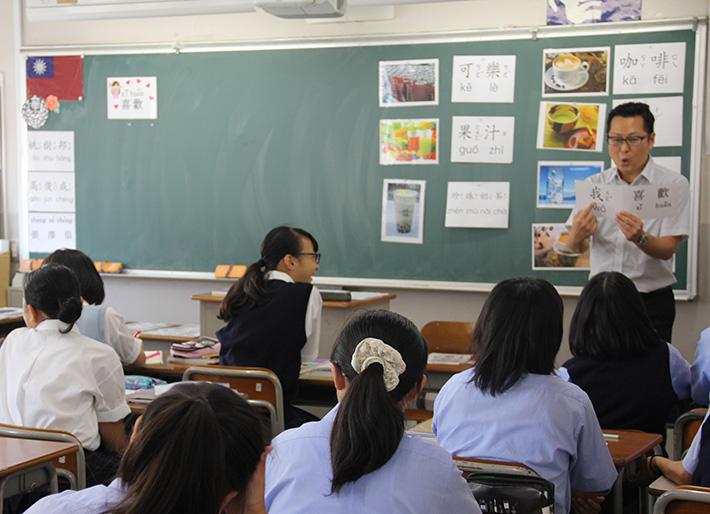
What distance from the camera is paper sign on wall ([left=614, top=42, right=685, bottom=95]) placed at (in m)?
4.22

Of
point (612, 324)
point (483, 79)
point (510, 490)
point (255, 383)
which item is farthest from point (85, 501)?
point (483, 79)

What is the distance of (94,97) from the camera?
5480 mm

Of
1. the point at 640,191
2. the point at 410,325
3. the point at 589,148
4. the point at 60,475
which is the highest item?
the point at 589,148

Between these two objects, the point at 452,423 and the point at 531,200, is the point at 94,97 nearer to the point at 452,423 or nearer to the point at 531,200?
the point at 531,200

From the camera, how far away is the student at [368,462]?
46.5 inches

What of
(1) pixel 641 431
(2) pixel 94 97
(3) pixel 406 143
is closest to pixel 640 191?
(1) pixel 641 431

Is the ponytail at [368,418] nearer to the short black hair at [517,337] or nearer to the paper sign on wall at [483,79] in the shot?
the short black hair at [517,337]

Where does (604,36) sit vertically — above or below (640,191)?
above

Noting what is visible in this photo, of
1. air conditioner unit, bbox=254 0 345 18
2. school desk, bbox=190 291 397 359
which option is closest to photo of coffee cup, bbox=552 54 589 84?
air conditioner unit, bbox=254 0 345 18

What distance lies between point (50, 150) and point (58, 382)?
3.78 m

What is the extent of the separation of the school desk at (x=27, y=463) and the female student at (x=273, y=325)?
40.0 inches

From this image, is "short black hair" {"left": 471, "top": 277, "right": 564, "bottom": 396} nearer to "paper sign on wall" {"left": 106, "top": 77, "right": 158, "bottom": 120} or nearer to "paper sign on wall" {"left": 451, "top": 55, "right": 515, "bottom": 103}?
"paper sign on wall" {"left": 451, "top": 55, "right": 515, "bottom": 103}

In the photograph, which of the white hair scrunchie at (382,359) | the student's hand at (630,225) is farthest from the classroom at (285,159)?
the white hair scrunchie at (382,359)

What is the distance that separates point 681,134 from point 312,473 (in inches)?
147
